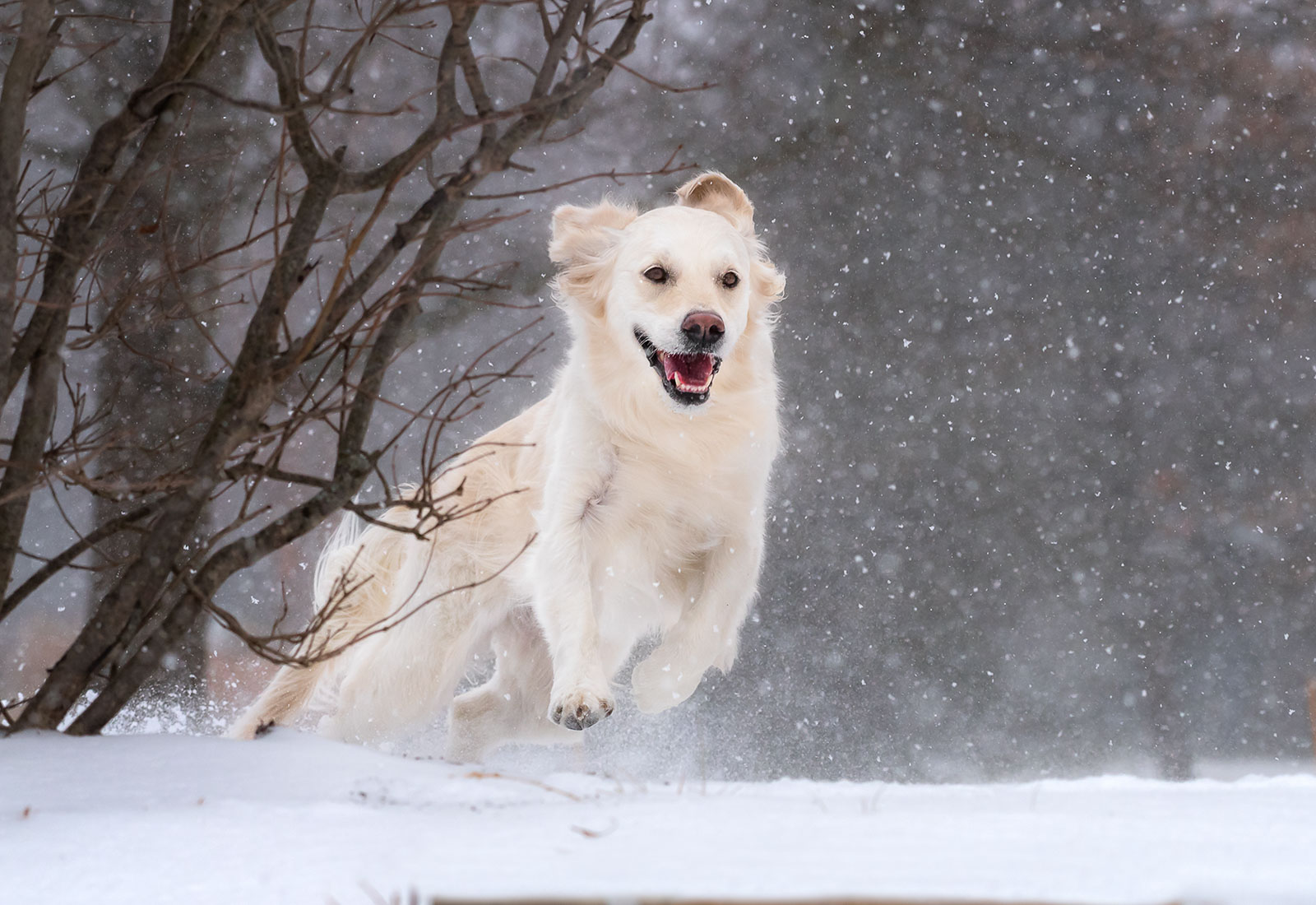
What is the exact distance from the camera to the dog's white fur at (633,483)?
142 inches

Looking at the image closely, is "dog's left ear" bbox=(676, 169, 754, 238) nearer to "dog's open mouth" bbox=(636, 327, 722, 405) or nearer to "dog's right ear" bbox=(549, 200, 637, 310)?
"dog's right ear" bbox=(549, 200, 637, 310)

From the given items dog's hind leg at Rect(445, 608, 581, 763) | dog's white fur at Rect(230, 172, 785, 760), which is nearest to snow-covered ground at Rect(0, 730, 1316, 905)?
dog's white fur at Rect(230, 172, 785, 760)

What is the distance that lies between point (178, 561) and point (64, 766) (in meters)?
0.54

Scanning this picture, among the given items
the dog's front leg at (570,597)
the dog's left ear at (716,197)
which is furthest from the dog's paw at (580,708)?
the dog's left ear at (716,197)

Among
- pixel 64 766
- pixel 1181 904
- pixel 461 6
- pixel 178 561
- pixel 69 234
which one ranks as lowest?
pixel 1181 904

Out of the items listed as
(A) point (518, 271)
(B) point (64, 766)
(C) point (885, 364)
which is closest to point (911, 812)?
(B) point (64, 766)

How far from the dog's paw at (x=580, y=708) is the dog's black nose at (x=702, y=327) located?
3.54 feet

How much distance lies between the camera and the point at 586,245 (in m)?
4.02

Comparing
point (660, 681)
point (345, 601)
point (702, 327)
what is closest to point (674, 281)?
point (702, 327)

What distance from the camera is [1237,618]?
11211mm

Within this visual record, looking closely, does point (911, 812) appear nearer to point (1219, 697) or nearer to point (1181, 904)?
point (1181, 904)

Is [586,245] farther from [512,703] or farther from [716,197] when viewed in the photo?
[512,703]

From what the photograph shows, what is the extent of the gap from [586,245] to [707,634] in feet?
4.70

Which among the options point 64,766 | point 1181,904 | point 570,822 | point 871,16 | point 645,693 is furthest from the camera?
point 871,16
